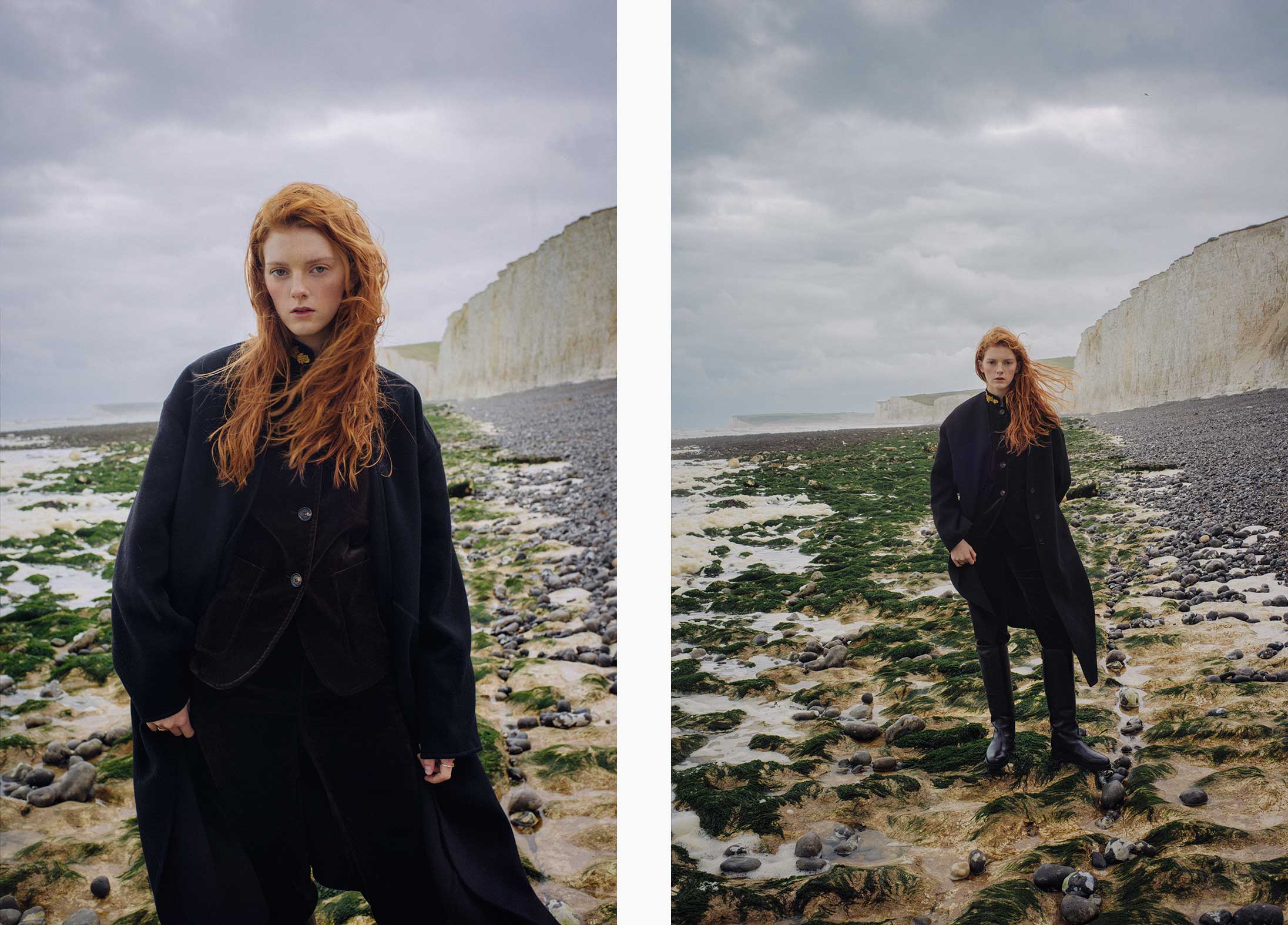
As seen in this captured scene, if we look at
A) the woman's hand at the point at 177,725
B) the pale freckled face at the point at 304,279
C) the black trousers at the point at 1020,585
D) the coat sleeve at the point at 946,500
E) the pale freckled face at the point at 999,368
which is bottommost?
the woman's hand at the point at 177,725

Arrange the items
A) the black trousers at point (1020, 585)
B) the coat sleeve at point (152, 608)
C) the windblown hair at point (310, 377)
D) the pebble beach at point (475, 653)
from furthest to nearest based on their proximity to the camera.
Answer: the black trousers at point (1020, 585), the pebble beach at point (475, 653), the windblown hair at point (310, 377), the coat sleeve at point (152, 608)

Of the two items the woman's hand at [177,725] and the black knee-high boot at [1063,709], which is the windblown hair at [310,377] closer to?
the woman's hand at [177,725]

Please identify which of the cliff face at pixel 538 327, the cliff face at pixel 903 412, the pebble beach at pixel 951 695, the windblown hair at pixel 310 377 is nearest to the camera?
the windblown hair at pixel 310 377

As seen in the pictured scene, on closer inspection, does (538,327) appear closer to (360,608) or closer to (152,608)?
(360,608)

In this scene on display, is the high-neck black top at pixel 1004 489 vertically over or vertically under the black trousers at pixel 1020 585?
over

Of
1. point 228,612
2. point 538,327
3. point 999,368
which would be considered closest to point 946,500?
point 999,368

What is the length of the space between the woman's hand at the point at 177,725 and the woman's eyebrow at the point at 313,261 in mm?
1007

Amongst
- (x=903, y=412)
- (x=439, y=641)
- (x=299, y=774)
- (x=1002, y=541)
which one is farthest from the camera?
(x=903, y=412)

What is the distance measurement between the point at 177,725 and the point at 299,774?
0.93 ft

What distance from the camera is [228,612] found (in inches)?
69.7

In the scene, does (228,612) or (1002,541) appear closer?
(228,612)

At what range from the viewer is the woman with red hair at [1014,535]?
2357mm

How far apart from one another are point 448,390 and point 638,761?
1462mm

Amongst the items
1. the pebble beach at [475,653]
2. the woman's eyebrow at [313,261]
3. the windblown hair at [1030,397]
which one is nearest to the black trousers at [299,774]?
the pebble beach at [475,653]
